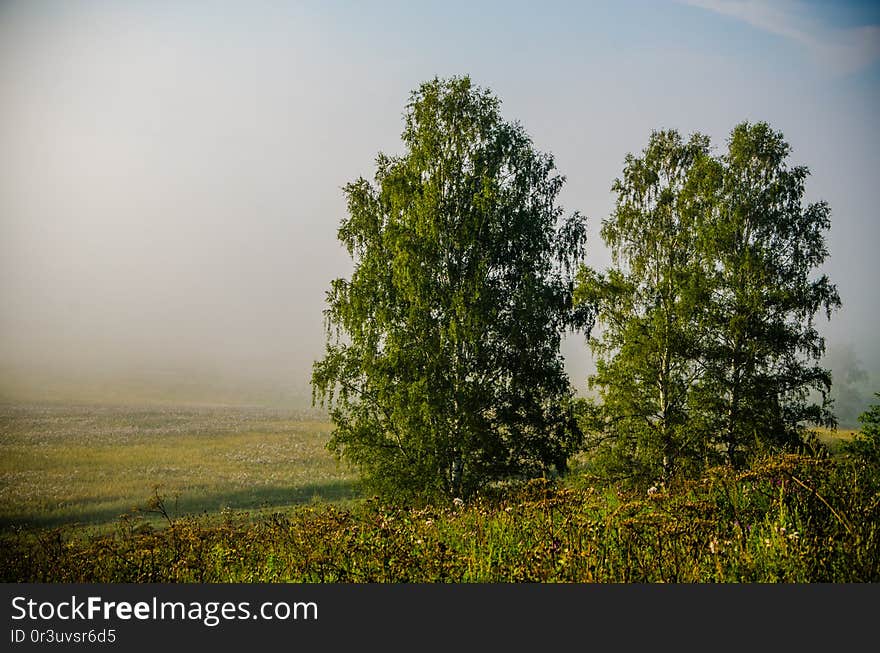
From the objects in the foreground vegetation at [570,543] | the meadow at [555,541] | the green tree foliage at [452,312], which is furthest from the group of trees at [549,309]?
the foreground vegetation at [570,543]

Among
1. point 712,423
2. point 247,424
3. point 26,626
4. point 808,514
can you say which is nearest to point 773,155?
point 712,423

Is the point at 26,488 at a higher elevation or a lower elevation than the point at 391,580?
lower

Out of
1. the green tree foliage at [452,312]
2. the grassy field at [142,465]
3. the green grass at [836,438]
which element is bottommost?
the grassy field at [142,465]

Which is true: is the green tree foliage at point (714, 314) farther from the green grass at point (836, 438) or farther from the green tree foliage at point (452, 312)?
the green tree foliage at point (452, 312)

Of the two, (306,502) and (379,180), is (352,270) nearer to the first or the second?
(379,180)

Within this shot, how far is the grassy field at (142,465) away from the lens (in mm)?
22922

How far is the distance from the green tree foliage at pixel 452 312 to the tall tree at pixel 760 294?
481 centimetres

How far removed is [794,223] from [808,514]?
16304 millimetres

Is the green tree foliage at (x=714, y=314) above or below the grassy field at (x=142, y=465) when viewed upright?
above

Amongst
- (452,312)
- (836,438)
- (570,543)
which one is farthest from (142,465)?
(570,543)

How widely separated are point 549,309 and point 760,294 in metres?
6.44

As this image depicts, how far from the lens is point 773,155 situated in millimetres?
18859

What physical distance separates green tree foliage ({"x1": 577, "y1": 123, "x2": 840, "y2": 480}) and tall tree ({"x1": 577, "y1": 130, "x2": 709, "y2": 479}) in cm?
3

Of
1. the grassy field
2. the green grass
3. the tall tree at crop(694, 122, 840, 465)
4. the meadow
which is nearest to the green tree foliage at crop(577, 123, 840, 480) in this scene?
the tall tree at crop(694, 122, 840, 465)
